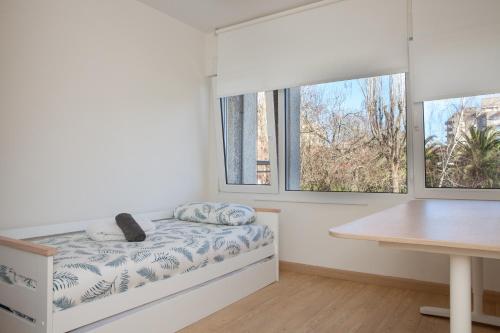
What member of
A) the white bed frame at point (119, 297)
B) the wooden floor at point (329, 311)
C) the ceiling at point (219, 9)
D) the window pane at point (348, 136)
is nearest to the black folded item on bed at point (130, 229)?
the white bed frame at point (119, 297)

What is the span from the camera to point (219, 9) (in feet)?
10.8

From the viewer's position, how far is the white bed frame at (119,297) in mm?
1588

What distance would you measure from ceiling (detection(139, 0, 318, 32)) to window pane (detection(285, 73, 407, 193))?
0.75m

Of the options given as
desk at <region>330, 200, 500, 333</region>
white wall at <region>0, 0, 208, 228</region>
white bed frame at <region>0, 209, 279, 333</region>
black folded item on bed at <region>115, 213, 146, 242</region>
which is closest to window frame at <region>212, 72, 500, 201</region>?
white wall at <region>0, 0, 208, 228</region>

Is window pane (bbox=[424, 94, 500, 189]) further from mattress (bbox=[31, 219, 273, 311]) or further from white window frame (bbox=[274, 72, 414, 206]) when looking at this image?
mattress (bbox=[31, 219, 273, 311])

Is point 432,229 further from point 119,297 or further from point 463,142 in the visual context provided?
point 463,142

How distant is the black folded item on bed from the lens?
7.53 ft

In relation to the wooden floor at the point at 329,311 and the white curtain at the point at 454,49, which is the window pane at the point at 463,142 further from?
the wooden floor at the point at 329,311

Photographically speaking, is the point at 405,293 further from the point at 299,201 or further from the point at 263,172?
the point at 263,172

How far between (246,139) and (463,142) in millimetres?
1886

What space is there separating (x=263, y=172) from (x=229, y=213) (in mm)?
764

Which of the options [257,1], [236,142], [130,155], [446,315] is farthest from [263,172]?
[446,315]

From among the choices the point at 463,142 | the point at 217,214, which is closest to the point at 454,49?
the point at 463,142

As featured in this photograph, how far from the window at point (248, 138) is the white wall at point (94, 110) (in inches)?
12.1
